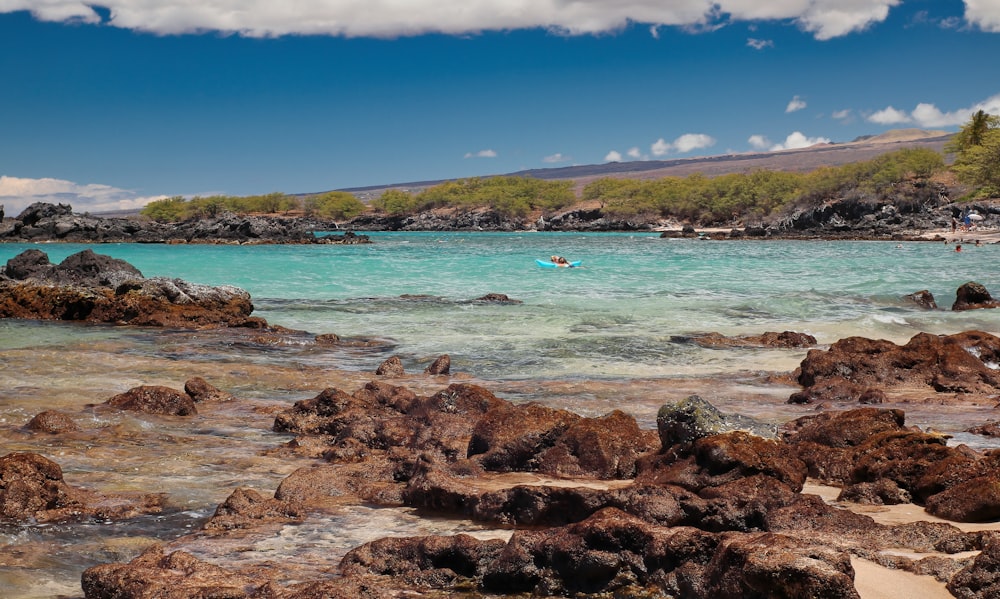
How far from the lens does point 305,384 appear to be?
13.6 meters

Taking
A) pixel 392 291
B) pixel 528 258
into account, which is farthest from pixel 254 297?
pixel 528 258

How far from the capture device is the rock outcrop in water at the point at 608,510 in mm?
4777

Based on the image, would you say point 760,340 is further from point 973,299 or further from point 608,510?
point 608,510

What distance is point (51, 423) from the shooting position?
31.3 ft

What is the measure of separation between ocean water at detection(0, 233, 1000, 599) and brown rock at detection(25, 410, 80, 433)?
0.49 feet

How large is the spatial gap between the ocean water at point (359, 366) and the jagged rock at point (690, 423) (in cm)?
205

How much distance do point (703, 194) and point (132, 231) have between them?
9328cm

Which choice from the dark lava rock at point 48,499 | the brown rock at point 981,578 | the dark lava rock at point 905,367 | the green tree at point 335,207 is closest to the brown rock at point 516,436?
the dark lava rock at point 48,499

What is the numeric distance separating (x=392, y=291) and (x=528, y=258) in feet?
97.0

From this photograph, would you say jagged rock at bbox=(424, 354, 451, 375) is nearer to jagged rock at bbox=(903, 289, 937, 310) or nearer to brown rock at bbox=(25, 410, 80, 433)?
brown rock at bbox=(25, 410, 80, 433)

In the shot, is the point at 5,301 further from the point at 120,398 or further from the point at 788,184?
the point at 788,184

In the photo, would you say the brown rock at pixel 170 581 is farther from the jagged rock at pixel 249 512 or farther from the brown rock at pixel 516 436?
the brown rock at pixel 516 436

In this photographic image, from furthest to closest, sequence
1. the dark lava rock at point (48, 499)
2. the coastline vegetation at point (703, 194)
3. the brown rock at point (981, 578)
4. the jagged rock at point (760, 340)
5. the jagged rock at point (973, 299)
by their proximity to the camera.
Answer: the coastline vegetation at point (703, 194)
the jagged rock at point (973, 299)
the jagged rock at point (760, 340)
the dark lava rock at point (48, 499)
the brown rock at point (981, 578)

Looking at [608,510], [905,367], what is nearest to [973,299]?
[905,367]
